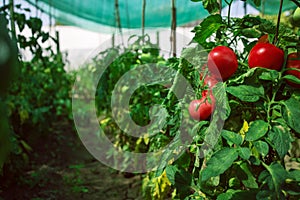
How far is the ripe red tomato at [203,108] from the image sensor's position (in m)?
0.82

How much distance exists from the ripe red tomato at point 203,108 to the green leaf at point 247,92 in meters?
0.06

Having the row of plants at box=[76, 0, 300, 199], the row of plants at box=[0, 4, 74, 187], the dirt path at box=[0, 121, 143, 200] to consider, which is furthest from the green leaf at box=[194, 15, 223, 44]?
the dirt path at box=[0, 121, 143, 200]

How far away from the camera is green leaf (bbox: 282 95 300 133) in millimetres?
696

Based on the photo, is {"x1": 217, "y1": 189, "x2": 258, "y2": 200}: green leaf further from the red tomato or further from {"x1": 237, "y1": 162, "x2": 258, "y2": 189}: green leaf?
the red tomato

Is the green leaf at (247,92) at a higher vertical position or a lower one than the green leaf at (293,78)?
lower

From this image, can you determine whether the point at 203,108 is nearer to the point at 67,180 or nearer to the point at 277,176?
the point at 277,176

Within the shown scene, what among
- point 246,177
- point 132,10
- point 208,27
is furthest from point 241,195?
point 132,10

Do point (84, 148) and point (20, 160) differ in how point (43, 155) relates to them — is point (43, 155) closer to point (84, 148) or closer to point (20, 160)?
point (84, 148)

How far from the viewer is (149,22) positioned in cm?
435

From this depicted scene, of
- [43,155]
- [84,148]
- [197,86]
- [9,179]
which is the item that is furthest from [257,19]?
[84,148]

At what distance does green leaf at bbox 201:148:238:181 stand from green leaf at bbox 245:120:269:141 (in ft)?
0.13

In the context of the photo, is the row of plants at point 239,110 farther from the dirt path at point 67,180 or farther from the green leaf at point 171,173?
the dirt path at point 67,180

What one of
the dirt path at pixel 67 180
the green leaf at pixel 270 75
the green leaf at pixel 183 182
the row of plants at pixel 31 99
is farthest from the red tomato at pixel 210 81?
the dirt path at pixel 67 180

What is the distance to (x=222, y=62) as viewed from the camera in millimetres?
783
